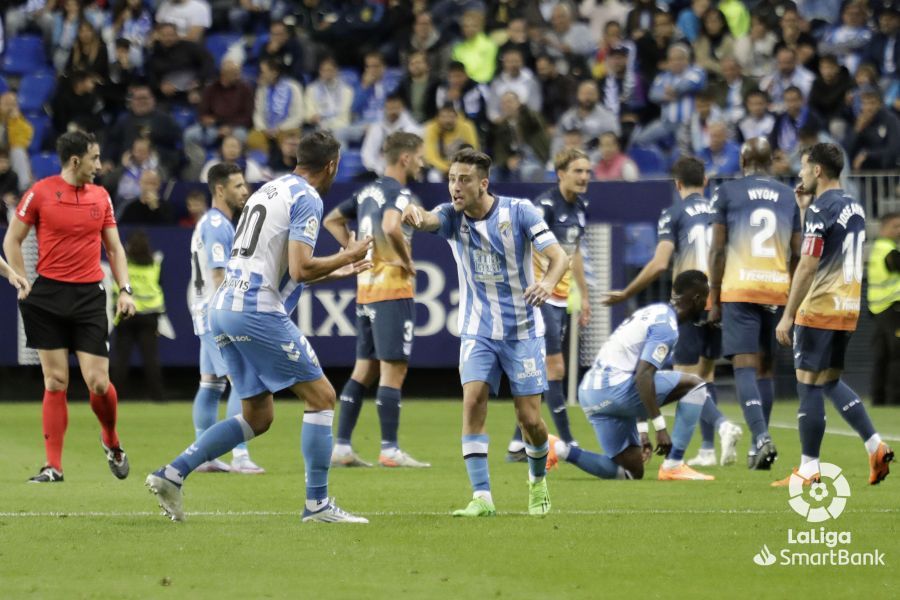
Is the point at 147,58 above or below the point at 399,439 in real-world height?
above

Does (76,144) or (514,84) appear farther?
(514,84)

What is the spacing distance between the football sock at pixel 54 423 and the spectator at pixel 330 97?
1120 cm

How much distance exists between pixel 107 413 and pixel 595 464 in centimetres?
327

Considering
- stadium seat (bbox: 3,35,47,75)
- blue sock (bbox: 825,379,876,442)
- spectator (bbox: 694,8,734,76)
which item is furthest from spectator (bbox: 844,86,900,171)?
stadium seat (bbox: 3,35,47,75)

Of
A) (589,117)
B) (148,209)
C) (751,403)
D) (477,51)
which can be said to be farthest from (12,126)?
(751,403)

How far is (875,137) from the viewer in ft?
64.6

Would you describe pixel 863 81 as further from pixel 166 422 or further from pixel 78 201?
pixel 78 201

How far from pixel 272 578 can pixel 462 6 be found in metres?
17.4

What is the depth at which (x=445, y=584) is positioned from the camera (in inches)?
261

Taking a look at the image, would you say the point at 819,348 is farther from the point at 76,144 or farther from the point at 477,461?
the point at 76,144

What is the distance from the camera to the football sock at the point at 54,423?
34.2ft

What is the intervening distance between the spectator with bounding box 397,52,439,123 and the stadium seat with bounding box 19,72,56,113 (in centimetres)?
502

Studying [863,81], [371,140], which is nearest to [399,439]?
[371,140]

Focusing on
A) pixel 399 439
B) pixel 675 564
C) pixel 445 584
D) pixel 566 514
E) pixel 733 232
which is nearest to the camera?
pixel 445 584
